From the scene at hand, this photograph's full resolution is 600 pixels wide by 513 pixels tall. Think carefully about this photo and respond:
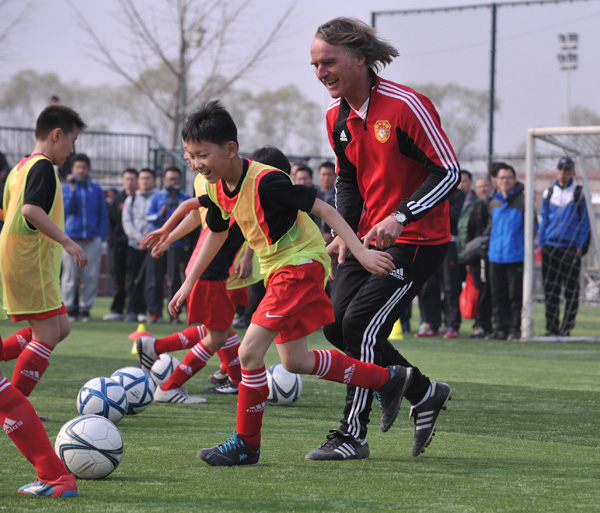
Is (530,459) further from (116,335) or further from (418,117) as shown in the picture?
(116,335)

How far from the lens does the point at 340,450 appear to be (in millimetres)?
4359

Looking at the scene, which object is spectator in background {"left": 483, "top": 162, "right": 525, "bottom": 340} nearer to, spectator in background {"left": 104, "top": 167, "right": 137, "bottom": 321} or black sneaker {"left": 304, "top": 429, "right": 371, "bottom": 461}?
spectator in background {"left": 104, "top": 167, "right": 137, "bottom": 321}

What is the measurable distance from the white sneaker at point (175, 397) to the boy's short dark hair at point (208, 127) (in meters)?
2.72

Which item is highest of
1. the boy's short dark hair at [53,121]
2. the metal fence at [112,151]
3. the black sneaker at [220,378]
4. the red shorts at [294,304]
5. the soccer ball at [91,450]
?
the metal fence at [112,151]

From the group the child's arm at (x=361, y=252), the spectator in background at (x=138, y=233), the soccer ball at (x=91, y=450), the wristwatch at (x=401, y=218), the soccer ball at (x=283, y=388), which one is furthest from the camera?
the spectator in background at (x=138, y=233)

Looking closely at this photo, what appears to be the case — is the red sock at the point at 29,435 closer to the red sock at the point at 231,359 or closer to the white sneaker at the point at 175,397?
the white sneaker at the point at 175,397

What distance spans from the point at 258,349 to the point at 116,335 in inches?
311

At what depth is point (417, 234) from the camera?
4.45 metres

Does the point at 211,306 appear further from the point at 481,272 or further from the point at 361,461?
the point at 481,272

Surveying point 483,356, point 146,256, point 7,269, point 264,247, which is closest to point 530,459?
point 264,247

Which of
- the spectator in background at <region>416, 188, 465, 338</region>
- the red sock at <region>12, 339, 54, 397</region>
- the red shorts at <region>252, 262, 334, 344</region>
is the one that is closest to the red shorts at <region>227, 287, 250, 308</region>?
the red sock at <region>12, 339, 54, 397</region>

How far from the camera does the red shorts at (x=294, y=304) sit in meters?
4.24

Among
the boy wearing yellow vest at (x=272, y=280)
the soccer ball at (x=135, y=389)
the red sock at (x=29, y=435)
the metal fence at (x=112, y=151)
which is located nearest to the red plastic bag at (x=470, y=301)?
the metal fence at (x=112, y=151)

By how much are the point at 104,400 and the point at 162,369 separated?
1.48m
